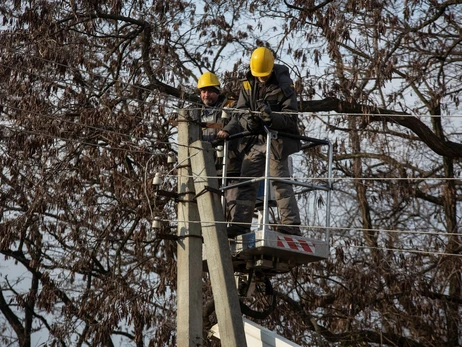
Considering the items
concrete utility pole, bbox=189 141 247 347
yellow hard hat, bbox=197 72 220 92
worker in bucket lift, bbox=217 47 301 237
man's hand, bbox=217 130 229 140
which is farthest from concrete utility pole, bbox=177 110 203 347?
yellow hard hat, bbox=197 72 220 92

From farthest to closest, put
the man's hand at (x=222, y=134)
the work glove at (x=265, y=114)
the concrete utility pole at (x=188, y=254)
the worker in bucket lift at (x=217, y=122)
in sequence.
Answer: the worker in bucket lift at (x=217, y=122) < the man's hand at (x=222, y=134) < the work glove at (x=265, y=114) < the concrete utility pole at (x=188, y=254)

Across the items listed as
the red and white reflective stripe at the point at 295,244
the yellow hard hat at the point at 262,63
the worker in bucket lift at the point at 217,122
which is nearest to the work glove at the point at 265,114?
the yellow hard hat at the point at 262,63

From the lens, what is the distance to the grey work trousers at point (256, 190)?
823 cm

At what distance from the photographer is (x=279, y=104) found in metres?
8.27

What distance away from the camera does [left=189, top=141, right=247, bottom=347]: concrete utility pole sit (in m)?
7.24

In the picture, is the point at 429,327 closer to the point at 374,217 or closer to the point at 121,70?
the point at 374,217

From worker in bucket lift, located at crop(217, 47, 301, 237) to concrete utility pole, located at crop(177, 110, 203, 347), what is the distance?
0.56 m

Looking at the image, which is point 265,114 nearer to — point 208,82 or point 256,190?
point 256,190

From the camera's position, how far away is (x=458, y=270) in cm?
1366

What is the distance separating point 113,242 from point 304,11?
4679 millimetres

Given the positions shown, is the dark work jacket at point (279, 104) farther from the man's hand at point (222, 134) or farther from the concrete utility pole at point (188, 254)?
the concrete utility pole at point (188, 254)

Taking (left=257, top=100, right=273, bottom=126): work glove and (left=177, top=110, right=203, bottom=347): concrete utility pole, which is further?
(left=257, top=100, right=273, bottom=126): work glove

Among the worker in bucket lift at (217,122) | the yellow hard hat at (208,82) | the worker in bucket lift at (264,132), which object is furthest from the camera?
the yellow hard hat at (208,82)

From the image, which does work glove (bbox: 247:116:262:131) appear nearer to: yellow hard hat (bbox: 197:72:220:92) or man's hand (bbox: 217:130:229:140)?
man's hand (bbox: 217:130:229:140)
